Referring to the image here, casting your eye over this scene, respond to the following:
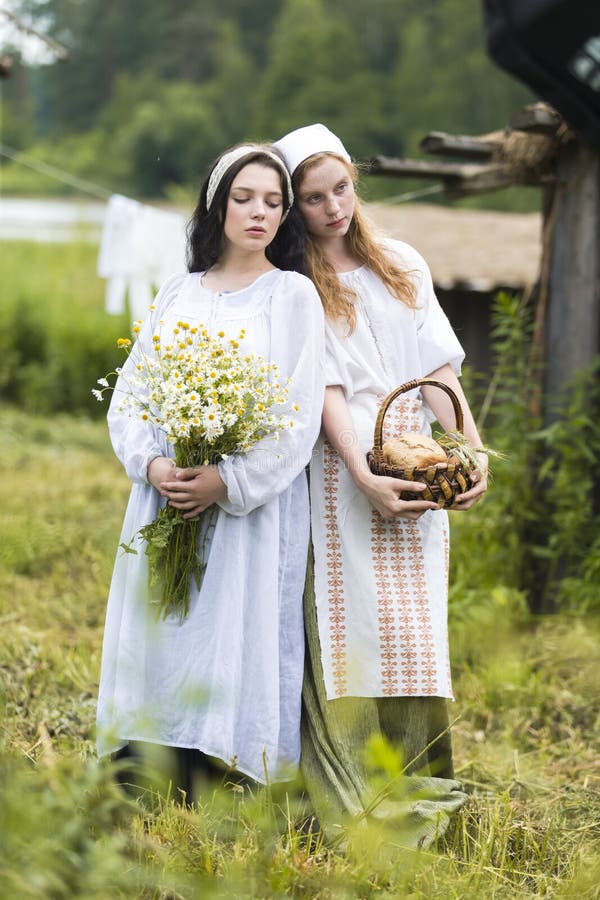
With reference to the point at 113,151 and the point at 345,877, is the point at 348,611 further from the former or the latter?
the point at 113,151

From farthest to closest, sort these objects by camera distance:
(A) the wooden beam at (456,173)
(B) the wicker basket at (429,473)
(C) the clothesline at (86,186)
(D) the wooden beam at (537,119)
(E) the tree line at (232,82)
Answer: (E) the tree line at (232,82)
(C) the clothesline at (86,186)
(A) the wooden beam at (456,173)
(D) the wooden beam at (537,119)
(B) the wicker basket at (429,473)

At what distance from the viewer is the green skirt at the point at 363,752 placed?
2.92 metres

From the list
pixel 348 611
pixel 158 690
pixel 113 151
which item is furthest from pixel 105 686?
pixel 113 151

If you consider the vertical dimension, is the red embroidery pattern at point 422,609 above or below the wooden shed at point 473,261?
below

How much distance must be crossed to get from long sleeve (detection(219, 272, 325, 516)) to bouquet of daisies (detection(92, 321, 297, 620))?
0.14ft

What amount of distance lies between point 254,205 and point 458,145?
2337mm

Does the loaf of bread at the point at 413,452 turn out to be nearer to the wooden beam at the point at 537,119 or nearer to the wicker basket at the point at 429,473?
the wicker basket at the point at 429,473

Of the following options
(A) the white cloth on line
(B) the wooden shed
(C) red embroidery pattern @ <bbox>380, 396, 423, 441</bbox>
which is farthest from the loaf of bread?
(B) the wooden shed

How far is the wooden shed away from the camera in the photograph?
1021 cm

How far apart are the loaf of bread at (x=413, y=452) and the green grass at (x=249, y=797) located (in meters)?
0.88

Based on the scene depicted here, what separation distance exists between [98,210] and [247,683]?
986 inches

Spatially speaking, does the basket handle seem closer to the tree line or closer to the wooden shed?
the wooden shed

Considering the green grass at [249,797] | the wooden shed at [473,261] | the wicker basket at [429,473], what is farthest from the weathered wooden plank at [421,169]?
the wooden shed at [473,261]

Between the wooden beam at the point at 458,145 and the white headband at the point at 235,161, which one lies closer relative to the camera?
the white headband at the point at 235,161
